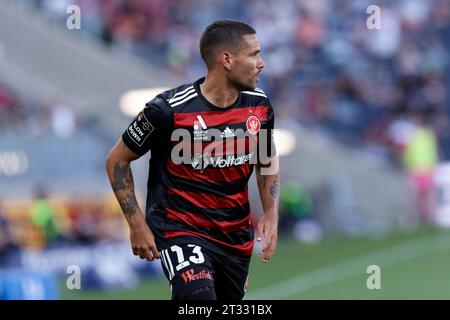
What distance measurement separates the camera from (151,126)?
7.64m

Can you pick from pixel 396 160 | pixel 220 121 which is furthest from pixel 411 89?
pixel 220 121

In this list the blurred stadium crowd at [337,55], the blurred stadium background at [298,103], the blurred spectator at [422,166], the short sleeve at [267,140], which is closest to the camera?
the short sleeve at [267,140]

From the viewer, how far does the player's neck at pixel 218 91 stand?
7809 millimetres

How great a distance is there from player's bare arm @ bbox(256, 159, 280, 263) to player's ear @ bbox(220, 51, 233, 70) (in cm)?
82

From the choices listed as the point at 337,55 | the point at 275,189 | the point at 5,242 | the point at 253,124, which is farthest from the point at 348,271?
the point at 337,55

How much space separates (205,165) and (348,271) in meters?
10.1

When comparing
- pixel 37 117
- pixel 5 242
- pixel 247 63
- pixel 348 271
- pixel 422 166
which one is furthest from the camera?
pixel 422 166

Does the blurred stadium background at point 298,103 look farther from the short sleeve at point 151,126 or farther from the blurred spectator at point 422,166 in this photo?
the short sleeve at point 151,126

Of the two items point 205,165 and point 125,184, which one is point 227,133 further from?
point 125,184

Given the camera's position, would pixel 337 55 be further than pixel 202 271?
Yes

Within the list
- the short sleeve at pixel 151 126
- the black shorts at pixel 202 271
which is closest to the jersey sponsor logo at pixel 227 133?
the short sleeve at pixel 151 126

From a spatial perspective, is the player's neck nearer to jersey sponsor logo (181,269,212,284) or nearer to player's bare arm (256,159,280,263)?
player's bare arm (256,159,280,263)

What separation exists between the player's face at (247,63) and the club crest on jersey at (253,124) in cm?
26

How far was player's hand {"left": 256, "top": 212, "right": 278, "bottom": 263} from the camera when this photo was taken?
7.80 m
